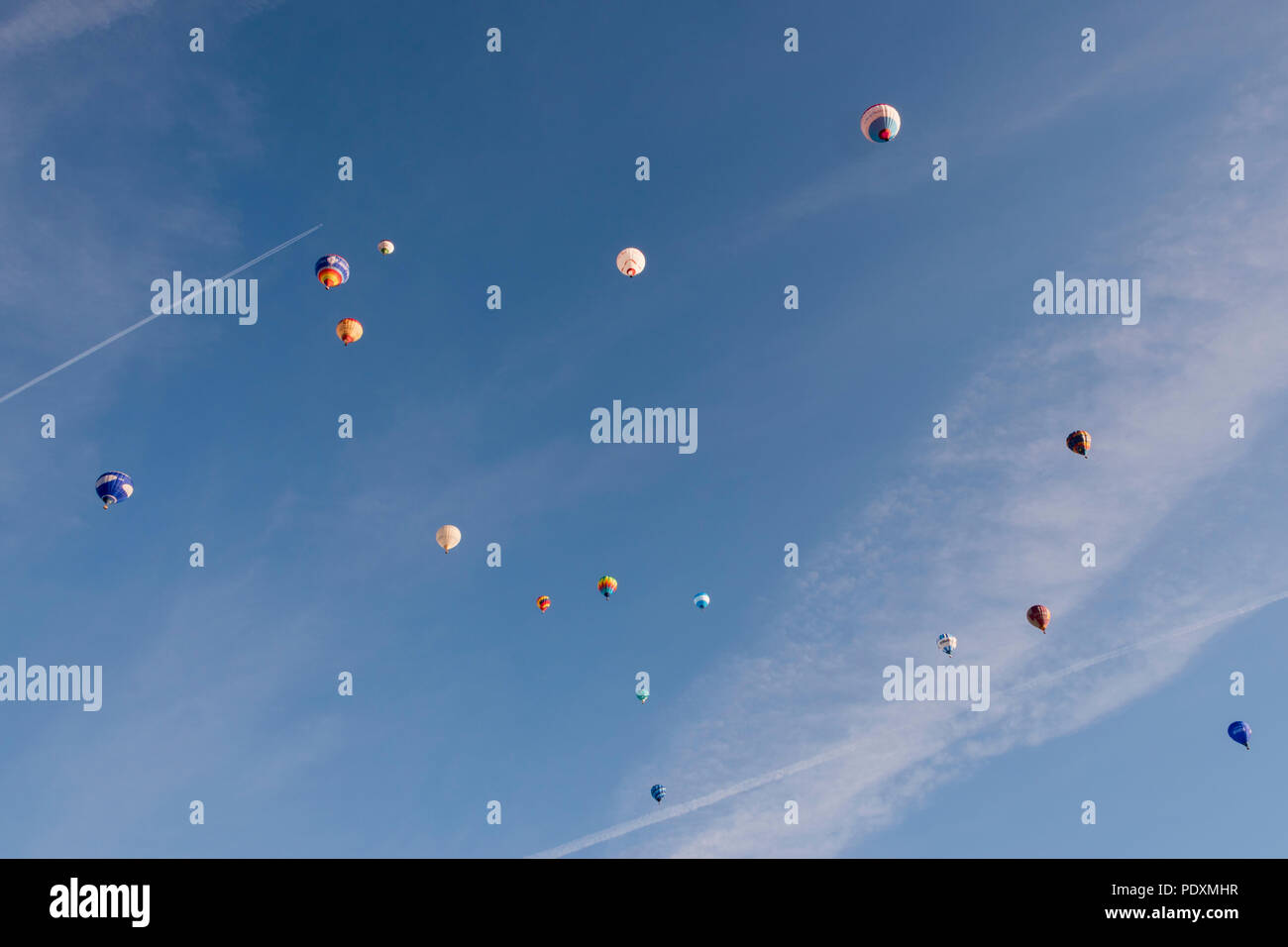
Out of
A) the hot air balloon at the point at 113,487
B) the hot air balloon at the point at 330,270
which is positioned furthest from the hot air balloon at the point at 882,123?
the hot air balloon at the point at 113,487

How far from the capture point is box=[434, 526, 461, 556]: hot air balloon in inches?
1863

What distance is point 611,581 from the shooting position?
172 ft

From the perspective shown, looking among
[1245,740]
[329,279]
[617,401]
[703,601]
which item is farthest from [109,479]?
[1245,740]

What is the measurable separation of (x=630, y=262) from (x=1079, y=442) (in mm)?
25698

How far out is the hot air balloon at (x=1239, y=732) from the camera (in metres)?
45.3

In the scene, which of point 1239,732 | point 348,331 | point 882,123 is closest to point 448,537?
point 348,331

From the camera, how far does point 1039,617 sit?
46344 mm

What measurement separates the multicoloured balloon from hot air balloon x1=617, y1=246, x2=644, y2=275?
17351 mm

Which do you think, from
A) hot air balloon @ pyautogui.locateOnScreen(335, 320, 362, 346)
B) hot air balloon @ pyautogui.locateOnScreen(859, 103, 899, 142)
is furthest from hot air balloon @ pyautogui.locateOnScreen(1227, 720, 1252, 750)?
hot air balloon @ pyautogui.locateOnScreen(335, 320, 362, 346)

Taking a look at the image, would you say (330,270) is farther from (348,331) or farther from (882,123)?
(882,123)

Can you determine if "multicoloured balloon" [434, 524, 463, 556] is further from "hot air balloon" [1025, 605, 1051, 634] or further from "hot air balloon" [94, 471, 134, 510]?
"hot air balloon" [1025, 605, 1051, 634]

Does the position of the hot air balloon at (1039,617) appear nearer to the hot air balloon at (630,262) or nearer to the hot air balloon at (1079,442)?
the hot air balloon at (1079,442)
